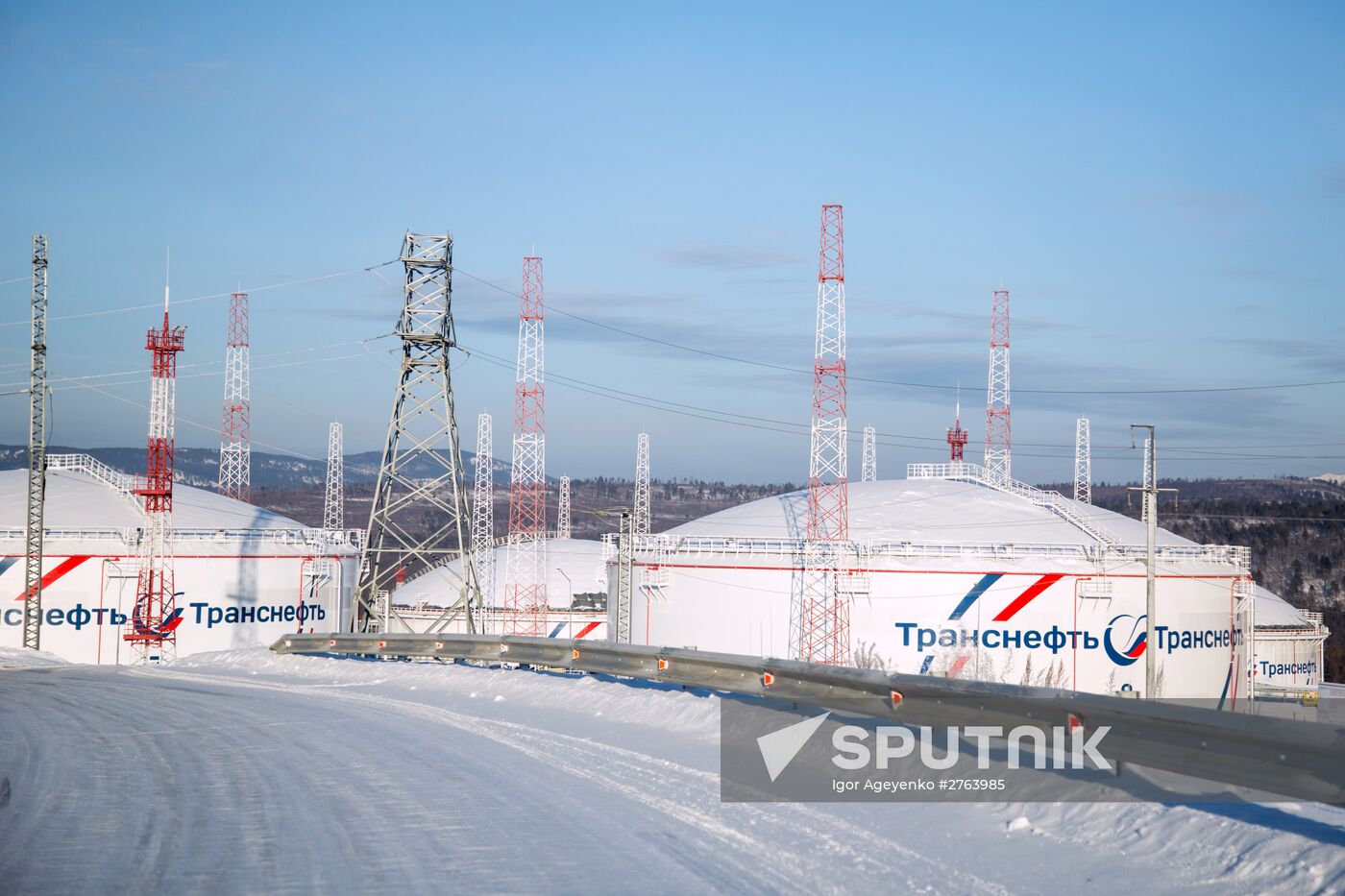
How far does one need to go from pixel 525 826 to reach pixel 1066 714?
4503 millimetres

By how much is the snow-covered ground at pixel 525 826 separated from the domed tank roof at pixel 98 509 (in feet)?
107

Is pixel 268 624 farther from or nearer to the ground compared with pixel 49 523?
nearer to the ground

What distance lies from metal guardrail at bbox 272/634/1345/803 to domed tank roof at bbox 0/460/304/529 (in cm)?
3192

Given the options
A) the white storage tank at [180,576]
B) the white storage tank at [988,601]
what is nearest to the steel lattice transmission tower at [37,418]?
the white storage tank at [180,576]

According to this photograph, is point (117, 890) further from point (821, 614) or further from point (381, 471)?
point (821, 614)

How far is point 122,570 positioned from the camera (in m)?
39.3

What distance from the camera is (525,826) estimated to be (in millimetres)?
8758

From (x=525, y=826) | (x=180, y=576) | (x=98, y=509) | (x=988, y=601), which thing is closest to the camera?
(x=525, y=826)

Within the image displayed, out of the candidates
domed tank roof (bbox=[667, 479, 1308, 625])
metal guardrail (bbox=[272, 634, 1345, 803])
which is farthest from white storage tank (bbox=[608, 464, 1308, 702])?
metal guardrail (bbox=[272, 634, 1345, 803])

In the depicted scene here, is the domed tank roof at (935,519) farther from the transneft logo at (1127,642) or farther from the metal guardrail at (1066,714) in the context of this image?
the metal guardrail at (1066,714)

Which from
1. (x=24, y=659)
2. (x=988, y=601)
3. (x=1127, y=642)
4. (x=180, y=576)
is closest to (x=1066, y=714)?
(x=24, y=659)

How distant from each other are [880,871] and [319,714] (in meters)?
10.2

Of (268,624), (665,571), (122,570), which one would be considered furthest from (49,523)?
(665,571)

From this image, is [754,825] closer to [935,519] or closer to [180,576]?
[935,519]
